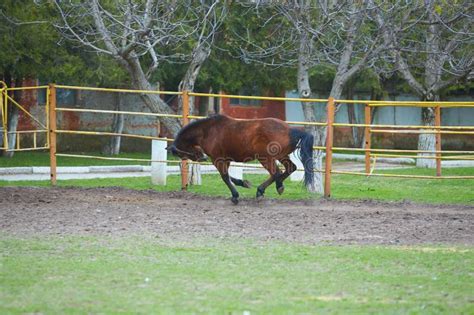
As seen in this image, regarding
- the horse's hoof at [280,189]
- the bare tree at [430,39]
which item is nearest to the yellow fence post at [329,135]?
the horse's hoof at [280,189]

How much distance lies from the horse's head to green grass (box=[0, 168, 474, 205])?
1.01m

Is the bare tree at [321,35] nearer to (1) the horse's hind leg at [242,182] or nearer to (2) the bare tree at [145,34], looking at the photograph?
(2) the bare tree at [145,34]

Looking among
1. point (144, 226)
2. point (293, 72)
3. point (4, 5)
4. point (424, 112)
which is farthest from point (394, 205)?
point (293, 72)

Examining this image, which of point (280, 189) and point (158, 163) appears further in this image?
point (158, 163)

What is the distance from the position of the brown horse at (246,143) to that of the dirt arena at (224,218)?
58cm

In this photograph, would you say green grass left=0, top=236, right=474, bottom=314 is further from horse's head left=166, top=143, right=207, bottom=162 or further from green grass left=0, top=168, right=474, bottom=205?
green grass left=0, top=168, right=474, bottom=205

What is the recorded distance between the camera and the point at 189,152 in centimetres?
1451

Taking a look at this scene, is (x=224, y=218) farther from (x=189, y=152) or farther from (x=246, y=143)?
(x=189, y=152)

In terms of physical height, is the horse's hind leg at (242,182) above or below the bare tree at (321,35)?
below

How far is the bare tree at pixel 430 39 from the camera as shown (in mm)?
15556

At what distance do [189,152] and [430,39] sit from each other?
7121mm

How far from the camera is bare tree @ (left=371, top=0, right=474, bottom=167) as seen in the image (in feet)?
51.0

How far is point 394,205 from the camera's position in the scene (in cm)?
1404

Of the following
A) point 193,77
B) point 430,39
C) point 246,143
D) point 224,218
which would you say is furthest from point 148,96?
point 430,39
